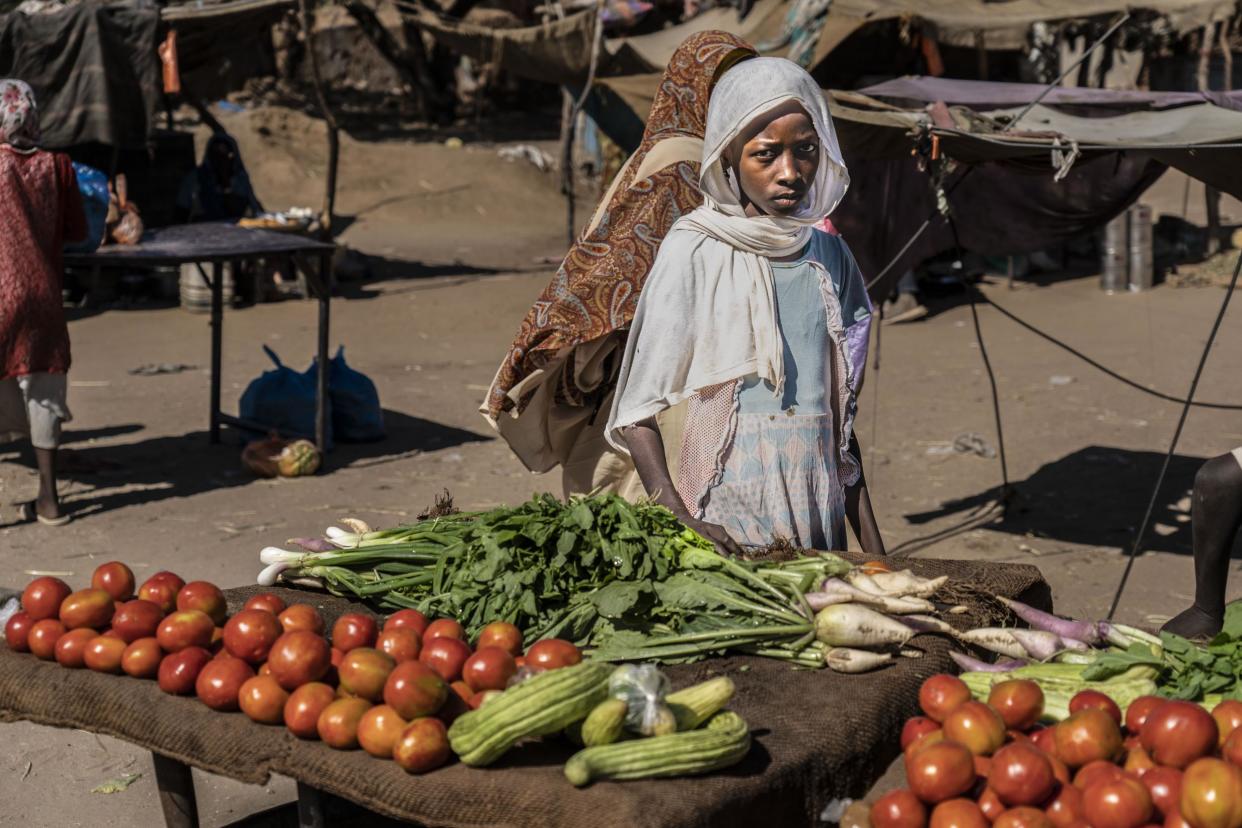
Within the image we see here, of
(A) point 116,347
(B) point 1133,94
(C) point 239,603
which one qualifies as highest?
(B) point 1133,94

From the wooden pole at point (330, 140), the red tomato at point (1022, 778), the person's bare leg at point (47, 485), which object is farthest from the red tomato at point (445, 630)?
the wooden pole at point (330, 140)

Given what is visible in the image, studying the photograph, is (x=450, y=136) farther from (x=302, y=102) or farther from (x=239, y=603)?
(x=239, y=603)

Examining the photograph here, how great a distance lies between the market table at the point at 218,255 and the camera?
745cm

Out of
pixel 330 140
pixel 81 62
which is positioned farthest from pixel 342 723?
pixel 330 140

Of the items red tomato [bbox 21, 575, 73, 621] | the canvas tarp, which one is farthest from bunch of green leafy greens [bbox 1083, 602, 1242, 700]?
the canvas tarp

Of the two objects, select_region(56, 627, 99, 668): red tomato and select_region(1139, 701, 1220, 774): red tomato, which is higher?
select_region(1139, 701, 1220, 774): red tomato

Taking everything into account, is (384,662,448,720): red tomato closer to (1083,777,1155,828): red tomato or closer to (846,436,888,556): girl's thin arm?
(1083,777,1155,828): red tomato

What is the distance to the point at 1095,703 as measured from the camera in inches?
91.6

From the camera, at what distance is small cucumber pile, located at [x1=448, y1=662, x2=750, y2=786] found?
83.5 inches

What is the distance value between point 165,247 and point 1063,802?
22.0ft

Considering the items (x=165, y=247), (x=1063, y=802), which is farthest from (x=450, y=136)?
(x=1063, y=802)

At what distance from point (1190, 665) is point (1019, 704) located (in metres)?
0.47

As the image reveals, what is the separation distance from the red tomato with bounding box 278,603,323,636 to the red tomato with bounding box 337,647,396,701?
26 cm

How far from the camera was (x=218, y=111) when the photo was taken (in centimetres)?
2164
